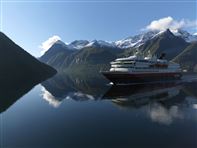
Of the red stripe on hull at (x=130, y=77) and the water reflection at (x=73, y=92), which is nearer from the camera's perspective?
the water reflection at (x=73, y=92)

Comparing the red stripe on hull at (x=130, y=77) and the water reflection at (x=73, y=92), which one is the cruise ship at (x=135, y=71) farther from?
the water reflection at (x=73, y=92)

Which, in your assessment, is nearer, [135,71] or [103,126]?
[103,126]

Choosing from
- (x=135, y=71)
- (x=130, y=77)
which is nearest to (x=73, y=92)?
(x=130, y=77)

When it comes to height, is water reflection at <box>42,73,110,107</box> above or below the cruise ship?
below

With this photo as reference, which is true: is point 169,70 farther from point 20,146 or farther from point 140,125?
point 20,146

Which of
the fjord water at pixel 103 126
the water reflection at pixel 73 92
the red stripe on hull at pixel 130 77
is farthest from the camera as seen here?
the red stripe on hull at pixel 130 77

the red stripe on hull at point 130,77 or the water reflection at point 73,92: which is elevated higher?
the red stripe on hull at point 130,77

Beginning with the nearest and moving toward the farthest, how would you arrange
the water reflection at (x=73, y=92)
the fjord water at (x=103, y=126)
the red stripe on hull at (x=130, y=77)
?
the fjord water at (x=103, y=126) → the water reflection at (x=73, y=92) → the red stripe on hull at (x=130, y=77)

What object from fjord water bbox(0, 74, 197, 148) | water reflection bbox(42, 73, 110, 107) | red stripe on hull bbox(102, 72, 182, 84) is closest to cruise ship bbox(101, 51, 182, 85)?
red stripe on hull bbox(102, 72, 182, 84)

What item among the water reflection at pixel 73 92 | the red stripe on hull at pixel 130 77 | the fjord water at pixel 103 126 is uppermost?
the red stripe on hull at pixel 130 77

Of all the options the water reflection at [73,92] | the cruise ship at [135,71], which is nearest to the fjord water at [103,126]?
the water reflection at [73,92]

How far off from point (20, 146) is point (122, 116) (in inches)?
743

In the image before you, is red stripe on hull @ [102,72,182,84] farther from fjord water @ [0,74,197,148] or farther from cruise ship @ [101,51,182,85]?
fjord water @ [0,74,197,148]

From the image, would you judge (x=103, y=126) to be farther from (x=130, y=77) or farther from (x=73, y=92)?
(x=130, y=77)
